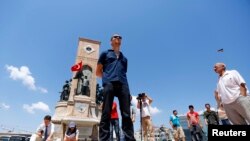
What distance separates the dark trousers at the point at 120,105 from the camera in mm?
2447

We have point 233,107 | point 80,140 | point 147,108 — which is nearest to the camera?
point 233,107

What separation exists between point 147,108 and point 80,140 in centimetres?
1010

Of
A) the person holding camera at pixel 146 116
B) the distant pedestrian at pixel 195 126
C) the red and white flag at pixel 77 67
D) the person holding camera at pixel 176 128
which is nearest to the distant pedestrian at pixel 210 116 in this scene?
the distant pedestrian at pixel 195 126

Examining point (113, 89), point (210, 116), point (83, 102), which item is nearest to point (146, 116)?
point (210, 116)

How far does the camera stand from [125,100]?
2.58m

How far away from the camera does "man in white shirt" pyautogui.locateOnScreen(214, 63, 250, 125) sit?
3.04 meters

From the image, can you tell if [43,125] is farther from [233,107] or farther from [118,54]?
[233,107]

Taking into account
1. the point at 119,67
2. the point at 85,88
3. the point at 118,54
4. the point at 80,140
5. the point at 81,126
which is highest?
the point at 85,88

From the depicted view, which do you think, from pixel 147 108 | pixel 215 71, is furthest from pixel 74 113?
pixel 215 71

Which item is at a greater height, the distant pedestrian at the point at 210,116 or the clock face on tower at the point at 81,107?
the clock face on tower at the point at 81,107

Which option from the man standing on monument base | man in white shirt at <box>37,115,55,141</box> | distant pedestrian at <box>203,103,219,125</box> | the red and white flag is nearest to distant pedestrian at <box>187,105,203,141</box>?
distant pedestrian at <box>203,103,219,125</box>

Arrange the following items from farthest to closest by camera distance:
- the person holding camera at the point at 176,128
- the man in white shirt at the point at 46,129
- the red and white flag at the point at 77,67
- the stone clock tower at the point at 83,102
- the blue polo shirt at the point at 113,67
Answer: the red and white flag at the point at 77,67 → the stone clock tower at the point at 83,102 → the person holding camera at the point at 176,128 → the man in white shirt at the point at 46,129 → the blue polo shirt at the point at 113,67

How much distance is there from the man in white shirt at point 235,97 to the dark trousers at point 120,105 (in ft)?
6.14

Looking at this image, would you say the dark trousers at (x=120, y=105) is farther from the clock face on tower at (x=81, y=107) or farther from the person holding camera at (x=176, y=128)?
the clock face on tower at (x=81, y=107)
